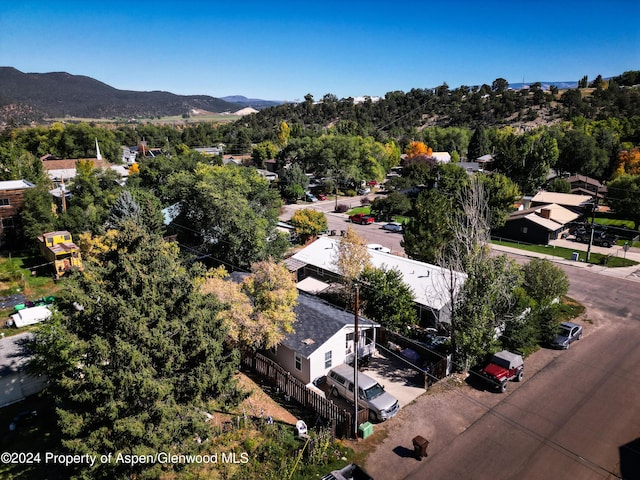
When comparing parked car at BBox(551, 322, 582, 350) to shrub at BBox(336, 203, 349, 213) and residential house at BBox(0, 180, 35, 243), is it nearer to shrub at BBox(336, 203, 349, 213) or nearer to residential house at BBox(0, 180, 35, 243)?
shrub at BBox(336, 203, 349, 213)

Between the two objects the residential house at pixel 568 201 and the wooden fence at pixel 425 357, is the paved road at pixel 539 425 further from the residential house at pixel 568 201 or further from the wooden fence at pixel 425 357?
the residential house at pixel 568 201

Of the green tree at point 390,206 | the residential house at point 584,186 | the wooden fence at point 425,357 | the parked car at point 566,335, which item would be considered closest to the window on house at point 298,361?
the wooden fence at point 425,357

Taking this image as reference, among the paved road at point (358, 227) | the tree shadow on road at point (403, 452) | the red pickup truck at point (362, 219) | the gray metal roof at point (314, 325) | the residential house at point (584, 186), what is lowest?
the tree shadow on road at point (403, 452)

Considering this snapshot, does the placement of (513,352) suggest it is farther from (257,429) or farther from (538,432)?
(257,429)

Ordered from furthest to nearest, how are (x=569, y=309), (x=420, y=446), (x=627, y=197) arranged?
(x=627, y=197) < (x=569, y=309) < (x=420, y=446)

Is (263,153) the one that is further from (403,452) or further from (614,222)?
(403,452)

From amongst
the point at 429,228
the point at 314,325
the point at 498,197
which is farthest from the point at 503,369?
the point at 498,197
